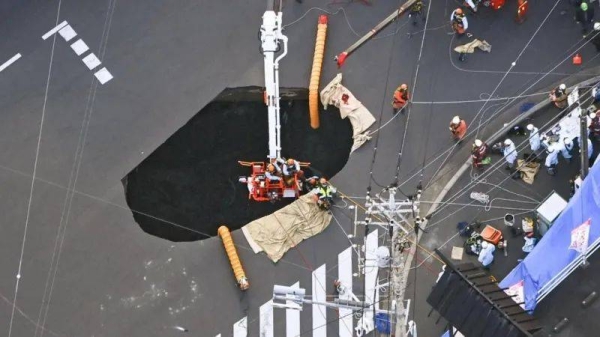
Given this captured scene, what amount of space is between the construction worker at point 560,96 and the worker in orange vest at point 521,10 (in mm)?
3407

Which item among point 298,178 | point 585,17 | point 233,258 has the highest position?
point 585,17


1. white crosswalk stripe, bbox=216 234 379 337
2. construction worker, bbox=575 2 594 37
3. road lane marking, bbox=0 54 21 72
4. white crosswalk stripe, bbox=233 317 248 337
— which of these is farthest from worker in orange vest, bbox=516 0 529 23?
road lane marking, bbox=0 54 21 72

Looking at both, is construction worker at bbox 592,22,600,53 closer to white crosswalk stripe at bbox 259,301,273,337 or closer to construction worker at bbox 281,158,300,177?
construction worker at bbox 281,158,300,177

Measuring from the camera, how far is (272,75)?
39.8 metres

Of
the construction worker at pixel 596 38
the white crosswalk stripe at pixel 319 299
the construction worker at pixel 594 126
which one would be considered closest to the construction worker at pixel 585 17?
the construction worker at pixel 596 38

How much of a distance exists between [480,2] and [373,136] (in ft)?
21.8

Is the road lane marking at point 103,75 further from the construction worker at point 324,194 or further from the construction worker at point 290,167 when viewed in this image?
the construction worker at point 324,194

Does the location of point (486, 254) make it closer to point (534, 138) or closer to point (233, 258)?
point (534, 138)

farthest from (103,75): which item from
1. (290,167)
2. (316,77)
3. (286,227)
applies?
(286,227)

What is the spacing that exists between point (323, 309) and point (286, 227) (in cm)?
315

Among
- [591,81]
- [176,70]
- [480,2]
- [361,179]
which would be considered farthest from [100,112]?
[591,81]

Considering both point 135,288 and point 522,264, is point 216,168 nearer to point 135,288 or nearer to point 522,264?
point 135,288

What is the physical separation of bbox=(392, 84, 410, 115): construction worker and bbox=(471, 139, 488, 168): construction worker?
3033mm

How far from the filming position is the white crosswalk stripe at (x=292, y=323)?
123 feet
